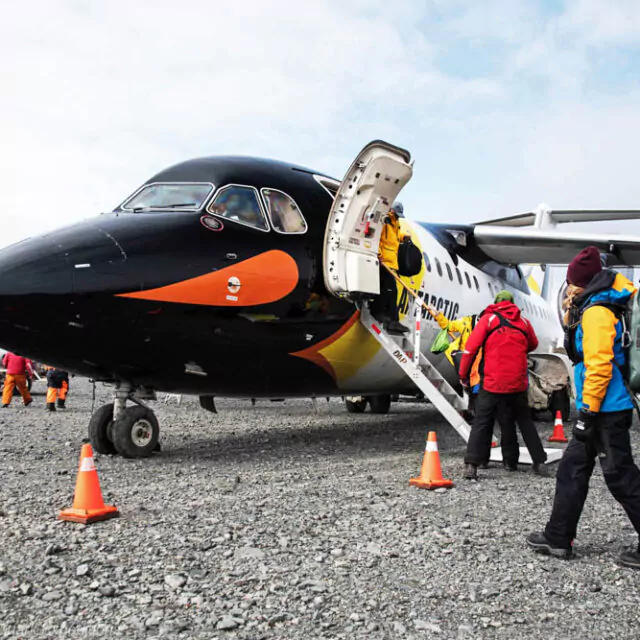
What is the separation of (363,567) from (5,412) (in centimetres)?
1379

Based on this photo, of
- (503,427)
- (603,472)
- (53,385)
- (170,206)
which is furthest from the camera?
(53,385)

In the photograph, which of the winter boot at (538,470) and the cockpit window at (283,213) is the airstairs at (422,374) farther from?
the cockpit window at (283,213)

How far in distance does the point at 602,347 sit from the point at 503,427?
9.77 feet

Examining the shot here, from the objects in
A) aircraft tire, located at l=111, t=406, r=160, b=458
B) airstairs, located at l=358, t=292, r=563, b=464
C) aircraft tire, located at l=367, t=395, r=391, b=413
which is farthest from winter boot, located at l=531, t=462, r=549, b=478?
aircraft tire, located at l=367, t=395, r=391, b=413

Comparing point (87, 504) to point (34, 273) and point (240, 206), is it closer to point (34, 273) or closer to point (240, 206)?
point (34, 273)

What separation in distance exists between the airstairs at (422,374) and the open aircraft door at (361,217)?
501 millimetres

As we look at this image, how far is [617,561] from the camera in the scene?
392cm

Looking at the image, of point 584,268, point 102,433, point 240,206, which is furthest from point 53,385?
point 584,268

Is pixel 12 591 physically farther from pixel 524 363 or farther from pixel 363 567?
pixel 524 363

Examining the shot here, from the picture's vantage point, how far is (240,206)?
708cm

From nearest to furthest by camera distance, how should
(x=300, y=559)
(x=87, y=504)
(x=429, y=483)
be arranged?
(x=300, y=559)
(x=87, y=504)
(x=429, y=483)

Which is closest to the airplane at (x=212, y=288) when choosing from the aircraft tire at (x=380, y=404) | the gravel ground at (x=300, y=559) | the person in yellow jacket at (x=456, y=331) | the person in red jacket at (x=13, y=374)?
the person in yellow jacket at (x=456, y=331)

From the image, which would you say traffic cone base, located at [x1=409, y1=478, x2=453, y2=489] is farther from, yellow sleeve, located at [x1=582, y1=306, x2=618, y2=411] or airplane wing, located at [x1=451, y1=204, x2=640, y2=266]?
airplane wing, located at [x1=451, y1=204, x2=640, y2=266]

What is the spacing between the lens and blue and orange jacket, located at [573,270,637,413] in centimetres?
383
